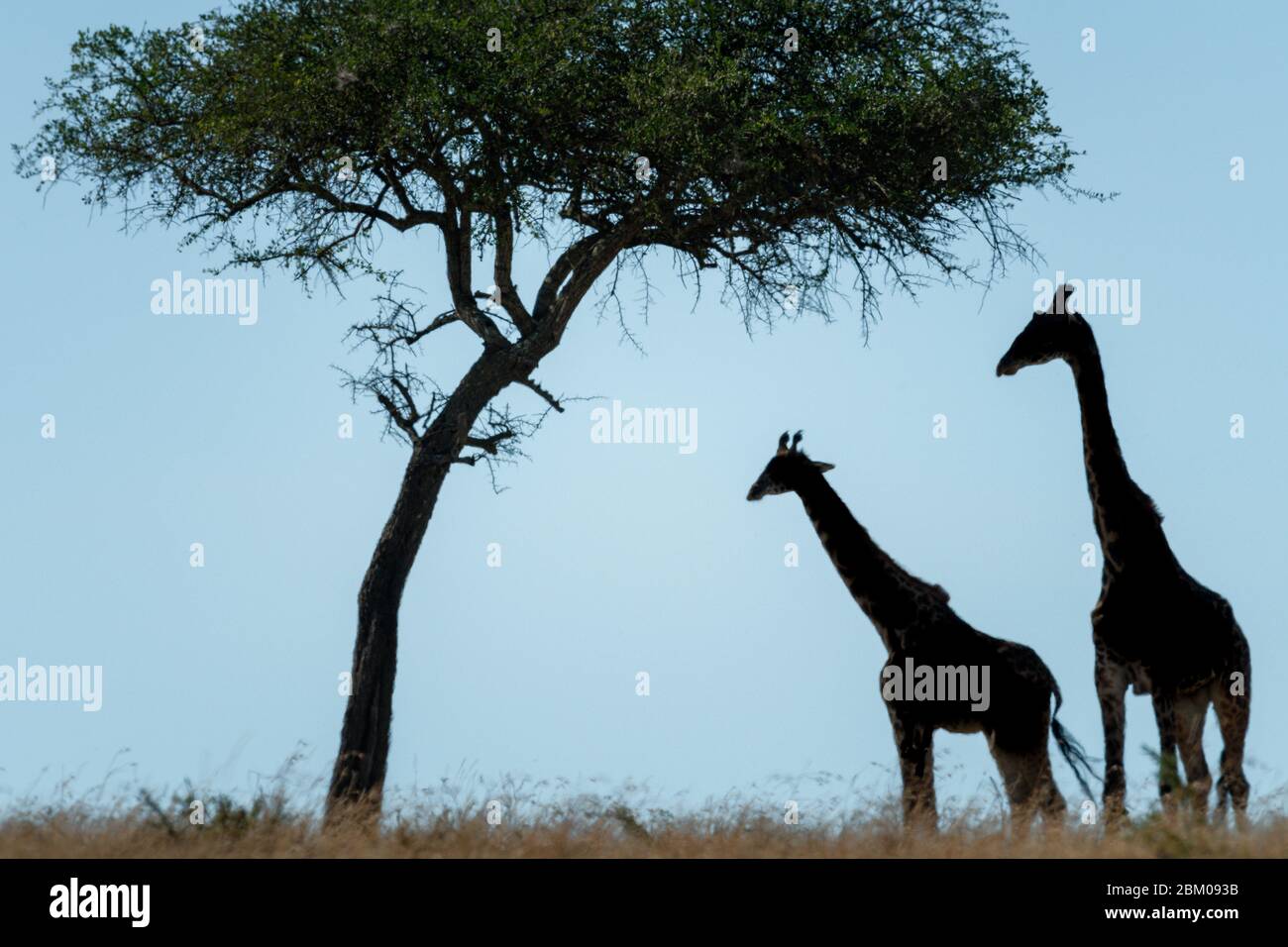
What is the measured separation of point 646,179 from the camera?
57.2 ft

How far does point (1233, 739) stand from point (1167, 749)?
2.61 ft

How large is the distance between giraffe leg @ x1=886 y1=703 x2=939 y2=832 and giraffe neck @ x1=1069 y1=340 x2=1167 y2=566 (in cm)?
231

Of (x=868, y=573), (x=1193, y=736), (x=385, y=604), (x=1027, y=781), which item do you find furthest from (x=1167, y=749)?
(x=385, y=604)

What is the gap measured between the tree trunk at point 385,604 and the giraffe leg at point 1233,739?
26.8 ft

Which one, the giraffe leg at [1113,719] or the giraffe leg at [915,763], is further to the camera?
the giraffe leg at [915,763]

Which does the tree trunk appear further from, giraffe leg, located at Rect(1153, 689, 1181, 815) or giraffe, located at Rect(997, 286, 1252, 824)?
giraffe leg, located at Rect(1153, 689, 1181, 815)

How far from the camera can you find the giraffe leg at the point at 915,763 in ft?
43.4

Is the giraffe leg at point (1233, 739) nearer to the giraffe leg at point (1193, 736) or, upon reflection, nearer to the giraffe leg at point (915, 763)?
the giraffe leg at point (1193, 736)

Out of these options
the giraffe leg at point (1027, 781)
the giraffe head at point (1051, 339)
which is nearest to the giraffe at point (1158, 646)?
the giraffe leg at point (1027, 781)
